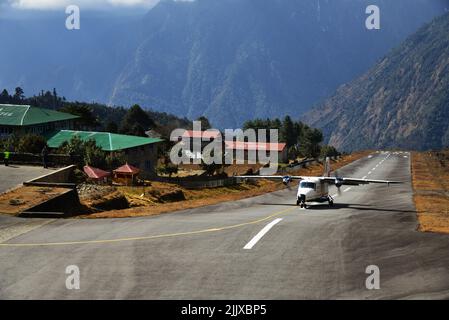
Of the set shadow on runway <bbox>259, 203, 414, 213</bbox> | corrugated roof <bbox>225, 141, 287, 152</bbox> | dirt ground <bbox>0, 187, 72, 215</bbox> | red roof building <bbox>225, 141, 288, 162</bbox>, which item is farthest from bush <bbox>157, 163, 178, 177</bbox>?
corrugated roof <bbox>225, 141, 287, 152</bbox>

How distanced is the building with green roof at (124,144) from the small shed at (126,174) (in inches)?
355

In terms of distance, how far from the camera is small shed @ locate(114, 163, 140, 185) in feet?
230

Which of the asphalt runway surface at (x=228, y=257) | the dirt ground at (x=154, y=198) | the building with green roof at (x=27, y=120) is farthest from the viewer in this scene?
the building with green roof at (x=27, y=120)

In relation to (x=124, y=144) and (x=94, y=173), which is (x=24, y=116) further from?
(x=94, y=173)

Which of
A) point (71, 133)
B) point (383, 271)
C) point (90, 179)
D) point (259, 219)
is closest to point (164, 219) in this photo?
point (259, 219)

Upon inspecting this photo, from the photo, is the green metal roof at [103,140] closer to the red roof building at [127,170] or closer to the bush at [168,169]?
the bush at [168,169]

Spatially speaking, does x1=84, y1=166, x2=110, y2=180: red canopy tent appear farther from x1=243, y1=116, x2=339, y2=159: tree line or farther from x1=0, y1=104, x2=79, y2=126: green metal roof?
x1=243, y1=116, x2=339, y2=159: tree line

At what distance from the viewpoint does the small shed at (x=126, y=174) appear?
70.1 m

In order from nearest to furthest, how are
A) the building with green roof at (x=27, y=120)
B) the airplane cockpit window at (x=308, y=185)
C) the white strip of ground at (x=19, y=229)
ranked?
the white strip of ground at (x=19, y=229) → the airplane cockpit window at (x=308, y=185) → the building with green roof at (x=27, y=120)

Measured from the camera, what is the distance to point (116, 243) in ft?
98.3

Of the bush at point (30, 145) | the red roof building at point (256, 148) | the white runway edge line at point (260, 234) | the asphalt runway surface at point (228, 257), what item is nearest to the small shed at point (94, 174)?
the bush at point (30, 145)

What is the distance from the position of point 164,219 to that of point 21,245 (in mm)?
10715
